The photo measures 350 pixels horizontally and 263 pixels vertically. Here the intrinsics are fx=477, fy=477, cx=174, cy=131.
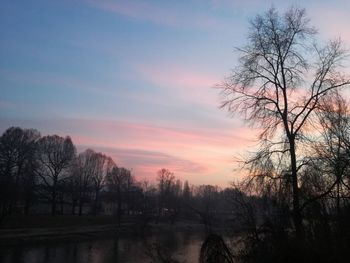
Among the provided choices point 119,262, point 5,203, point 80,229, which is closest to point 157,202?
point 80,229

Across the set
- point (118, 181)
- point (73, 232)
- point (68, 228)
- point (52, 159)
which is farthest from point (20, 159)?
point (118, 181)

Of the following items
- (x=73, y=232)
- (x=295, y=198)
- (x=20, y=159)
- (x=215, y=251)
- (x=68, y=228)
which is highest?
(x=20, y=159)

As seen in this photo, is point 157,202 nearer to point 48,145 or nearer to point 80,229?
point 48,145

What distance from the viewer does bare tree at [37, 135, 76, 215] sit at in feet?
293

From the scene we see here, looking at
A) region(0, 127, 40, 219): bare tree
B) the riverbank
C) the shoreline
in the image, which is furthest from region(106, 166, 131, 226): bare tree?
region(0, 127, 40, 219): bare tree

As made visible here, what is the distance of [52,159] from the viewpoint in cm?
8994

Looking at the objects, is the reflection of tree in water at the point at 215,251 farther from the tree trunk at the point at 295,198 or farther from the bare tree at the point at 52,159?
the bare tree at the point at 52,159

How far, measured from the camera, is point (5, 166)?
76062mm

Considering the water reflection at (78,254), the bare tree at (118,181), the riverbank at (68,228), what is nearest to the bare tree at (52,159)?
the riverbank at (68,228)

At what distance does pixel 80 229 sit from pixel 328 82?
62.2 meters

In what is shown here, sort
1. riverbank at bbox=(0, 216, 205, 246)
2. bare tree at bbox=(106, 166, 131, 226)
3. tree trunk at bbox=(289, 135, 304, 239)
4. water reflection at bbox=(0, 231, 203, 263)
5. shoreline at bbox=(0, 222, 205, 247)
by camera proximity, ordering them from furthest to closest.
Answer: bare tree at bbox=(106, 166, 131, 226), riverbank at bbox=(0, 216, 205, 246), shoreline at bbox=(0, 222, 205, 247), water reflection at bbox=(0, 231, 203, 263), tree trunk at bbox=(289, 135, 304, 239)

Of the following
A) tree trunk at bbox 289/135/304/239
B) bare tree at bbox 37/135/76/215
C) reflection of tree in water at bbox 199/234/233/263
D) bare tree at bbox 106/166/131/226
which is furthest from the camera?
bare tree at bbox 106/166/131/226

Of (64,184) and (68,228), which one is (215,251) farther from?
(64,184)

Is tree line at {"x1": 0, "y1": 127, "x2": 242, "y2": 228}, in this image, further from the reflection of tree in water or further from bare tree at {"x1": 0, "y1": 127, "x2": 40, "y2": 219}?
the reflection of tree in water
